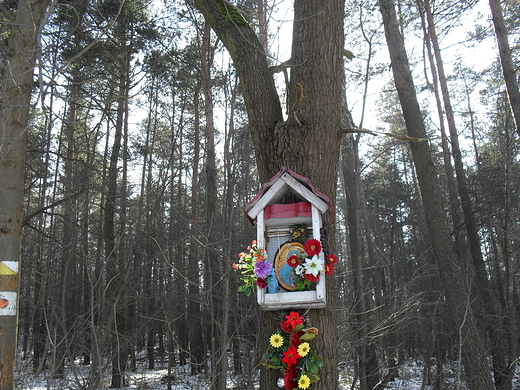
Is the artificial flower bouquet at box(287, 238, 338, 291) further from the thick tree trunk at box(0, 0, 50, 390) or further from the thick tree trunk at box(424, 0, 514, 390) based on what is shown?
the thick tree trunk at box(424, 0, 514, 390)

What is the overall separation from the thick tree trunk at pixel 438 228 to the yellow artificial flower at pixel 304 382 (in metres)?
4.59

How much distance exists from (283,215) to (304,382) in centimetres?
106

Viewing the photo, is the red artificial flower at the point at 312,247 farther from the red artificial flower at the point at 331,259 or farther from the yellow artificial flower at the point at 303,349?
the yellow artificial flower at the point at 303,349

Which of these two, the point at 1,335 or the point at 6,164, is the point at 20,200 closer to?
the point at 6,164

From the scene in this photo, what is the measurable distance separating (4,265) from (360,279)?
17.7 feet

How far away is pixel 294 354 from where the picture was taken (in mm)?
2801

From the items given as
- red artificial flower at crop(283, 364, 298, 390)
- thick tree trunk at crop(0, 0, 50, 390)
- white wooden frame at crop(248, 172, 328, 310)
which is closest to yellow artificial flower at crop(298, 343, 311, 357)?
red artificial flower at crop(283, 364, 298, 390)

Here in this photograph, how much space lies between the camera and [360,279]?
760 centimetres

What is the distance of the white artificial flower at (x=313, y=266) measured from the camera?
2.85 meters

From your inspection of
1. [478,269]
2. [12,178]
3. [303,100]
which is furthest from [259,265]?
[478,269]

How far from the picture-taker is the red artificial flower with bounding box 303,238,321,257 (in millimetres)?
2907

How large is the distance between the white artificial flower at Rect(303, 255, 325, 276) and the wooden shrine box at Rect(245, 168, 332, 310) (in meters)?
0.05

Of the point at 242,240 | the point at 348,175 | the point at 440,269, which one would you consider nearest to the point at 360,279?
the point at 440,269

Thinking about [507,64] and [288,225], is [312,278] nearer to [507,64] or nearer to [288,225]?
[288,225]
